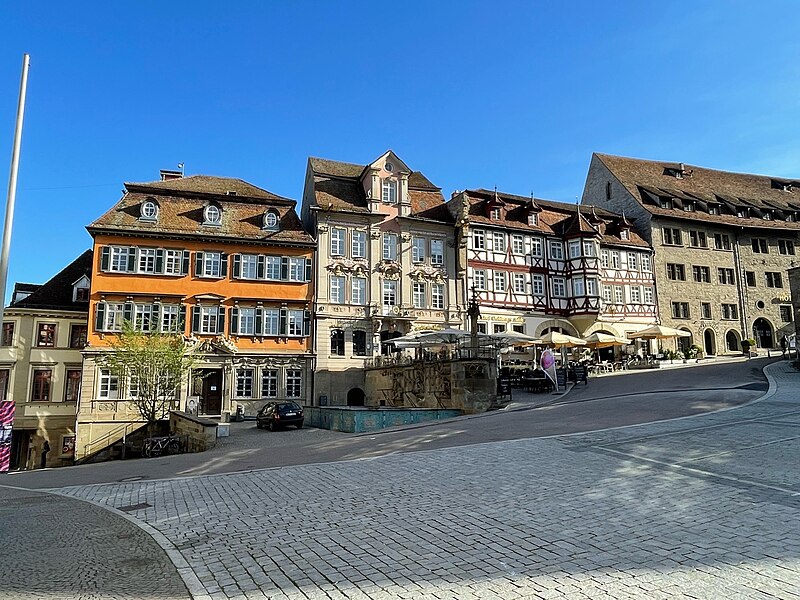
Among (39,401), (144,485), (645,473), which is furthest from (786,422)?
(39,401)

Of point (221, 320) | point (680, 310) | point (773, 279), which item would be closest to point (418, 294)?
point (221, 320)

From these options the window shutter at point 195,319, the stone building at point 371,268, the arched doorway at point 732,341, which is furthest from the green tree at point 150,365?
the arched doorway at point 732,341

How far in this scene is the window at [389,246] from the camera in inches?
1528

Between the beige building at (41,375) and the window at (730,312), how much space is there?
148 feet

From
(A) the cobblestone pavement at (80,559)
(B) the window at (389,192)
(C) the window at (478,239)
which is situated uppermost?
(B) the window at (389,192)

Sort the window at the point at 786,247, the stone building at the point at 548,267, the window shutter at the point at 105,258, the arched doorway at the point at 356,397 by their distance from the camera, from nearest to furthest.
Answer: the window shutter at the point at 105,258 < the arched doorway at the point at 356,397 < the stone building at the point at 548,267 < the window at the point at 786,247

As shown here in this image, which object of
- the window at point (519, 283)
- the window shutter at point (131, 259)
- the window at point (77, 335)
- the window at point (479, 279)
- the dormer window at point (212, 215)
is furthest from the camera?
the window at point (519, 283)

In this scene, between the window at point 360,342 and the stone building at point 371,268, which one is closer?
the stone building at point 371,268

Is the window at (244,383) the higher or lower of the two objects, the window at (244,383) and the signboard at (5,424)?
the higher

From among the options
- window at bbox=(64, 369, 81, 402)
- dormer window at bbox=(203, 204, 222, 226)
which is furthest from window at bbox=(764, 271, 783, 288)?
window at bbox=(64, 369, 81, 402)

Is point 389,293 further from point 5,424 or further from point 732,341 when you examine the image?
point 732,341

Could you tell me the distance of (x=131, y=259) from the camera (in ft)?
111

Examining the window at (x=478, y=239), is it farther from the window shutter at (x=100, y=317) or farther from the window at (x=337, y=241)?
the window shutter at (x=100, y=317)

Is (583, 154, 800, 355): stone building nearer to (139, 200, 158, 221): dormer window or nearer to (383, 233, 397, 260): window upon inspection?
(383, 233, 397, 260): window
